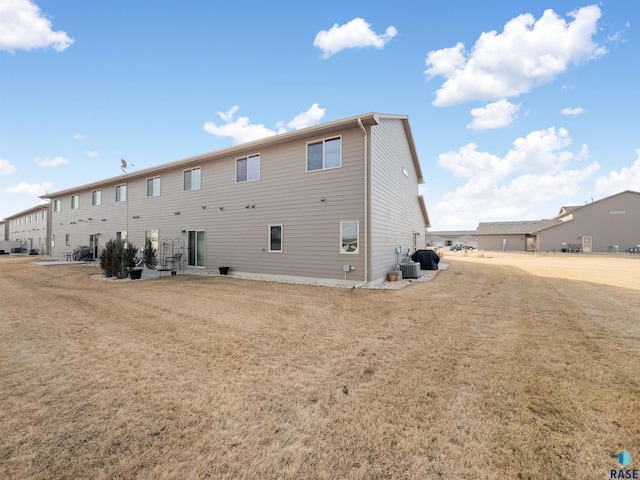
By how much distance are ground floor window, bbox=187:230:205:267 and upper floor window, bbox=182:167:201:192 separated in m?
2.36

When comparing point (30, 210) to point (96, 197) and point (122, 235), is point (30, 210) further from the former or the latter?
point (122, 235)

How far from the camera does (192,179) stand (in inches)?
572

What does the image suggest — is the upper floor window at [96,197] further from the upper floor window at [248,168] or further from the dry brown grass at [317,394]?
the dry brown grass at [317,394]

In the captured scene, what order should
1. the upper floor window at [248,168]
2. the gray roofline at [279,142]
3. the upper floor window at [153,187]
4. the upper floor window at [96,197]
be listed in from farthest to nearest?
1. the upper floor window at [96,197]
2. the upper floor window at [153,187]
3. the upper floor window at [248,168]
4. the gray roofline at [279,142]

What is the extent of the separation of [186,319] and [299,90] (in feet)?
44.4

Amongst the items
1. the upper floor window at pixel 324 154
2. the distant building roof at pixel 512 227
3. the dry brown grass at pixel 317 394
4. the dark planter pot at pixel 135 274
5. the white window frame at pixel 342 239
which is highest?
the upper floor window at pixel 324 154

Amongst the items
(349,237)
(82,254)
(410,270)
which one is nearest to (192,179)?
(349,237)

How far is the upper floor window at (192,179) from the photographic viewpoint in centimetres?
1424

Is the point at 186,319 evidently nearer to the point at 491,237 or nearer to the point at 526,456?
the point at 526,456

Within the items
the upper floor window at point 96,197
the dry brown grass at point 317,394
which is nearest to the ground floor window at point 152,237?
the upper floor window at point 96,197

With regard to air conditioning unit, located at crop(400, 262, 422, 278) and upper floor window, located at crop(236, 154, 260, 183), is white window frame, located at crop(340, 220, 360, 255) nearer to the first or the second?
air conditioning unit, located at crop(400, 262, 422, 278)

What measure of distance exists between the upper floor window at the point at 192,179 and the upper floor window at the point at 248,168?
285 cm

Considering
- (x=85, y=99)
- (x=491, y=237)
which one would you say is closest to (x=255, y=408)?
(x=85, y=99)

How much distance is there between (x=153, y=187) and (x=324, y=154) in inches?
461
